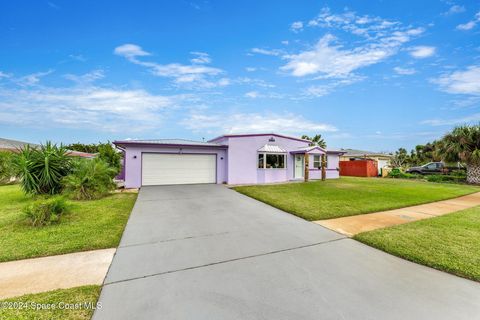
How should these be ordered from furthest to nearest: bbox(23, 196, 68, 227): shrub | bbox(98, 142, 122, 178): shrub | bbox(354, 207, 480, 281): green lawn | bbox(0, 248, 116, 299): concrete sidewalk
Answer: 1. bbox(98, 142, 122, 178): shrub
2. bbox(23, 196, 68, 227): shrub
3. bbox(354, 207, 480, 281): green lawn
4. bbox(0, 248, 116, 299): concrete sidewalk

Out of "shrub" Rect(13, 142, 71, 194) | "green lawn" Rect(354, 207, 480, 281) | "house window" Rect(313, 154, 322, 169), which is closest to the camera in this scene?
"green lawn" Rect(354, 207, 480, 281)

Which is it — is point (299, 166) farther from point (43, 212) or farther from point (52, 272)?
point (52, 272)

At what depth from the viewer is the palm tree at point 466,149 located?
15797 mm

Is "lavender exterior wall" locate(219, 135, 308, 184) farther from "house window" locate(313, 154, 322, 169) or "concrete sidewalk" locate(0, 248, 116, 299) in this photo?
"concrete sidewalk" locate(0, 248, 116, 299)

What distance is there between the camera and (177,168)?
47.0ft

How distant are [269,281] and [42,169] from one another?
10630mm

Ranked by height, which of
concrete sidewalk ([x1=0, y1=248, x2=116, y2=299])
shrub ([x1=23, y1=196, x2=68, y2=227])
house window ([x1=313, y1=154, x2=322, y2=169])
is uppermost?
house window ([x1=313, y1=154, x2=322, y2=169])

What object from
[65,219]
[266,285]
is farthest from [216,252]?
[65,219]

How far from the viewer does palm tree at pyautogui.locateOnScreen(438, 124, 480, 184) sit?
15797mm

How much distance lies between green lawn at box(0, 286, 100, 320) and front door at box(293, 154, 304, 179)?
646 inches

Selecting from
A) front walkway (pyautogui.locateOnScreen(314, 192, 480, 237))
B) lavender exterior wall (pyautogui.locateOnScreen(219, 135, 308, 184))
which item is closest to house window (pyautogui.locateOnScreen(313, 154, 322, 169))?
lavender exterior wall (pyautogui.locateOnScreen(219, 135, 308, 184))

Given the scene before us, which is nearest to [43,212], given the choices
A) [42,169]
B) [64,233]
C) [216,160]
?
[64,233]

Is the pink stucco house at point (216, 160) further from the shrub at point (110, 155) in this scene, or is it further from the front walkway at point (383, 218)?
the front walkway at point (383, 218)

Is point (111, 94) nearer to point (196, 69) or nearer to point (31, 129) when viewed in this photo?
point (196, 69)
